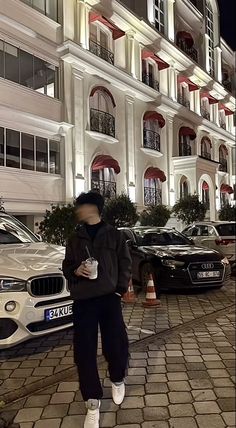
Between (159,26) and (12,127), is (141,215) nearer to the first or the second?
(12,127)

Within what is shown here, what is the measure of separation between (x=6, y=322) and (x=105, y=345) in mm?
1505

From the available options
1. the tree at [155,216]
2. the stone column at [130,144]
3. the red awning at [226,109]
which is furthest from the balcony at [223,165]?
the tree at [155,216]

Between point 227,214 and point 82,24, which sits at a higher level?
point 82,24

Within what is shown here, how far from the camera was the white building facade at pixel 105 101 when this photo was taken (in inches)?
589

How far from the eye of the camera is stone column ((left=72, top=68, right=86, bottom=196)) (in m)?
17.0

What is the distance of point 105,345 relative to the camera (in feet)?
10.6

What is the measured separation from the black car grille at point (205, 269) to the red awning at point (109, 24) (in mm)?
14110

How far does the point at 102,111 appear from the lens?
19062 millimetres

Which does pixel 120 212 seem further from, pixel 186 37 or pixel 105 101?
pixel 186 37

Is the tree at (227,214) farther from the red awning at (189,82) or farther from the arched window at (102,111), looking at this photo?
the arched window at (102,111)

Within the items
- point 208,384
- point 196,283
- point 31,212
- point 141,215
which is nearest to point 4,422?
point 208,384

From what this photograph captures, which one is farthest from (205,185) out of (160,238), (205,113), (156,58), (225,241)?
(160,238)

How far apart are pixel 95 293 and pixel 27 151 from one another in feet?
42.7

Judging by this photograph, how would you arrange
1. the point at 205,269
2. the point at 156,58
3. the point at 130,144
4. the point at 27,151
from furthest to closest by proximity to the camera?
the point at 156,58 < the point at 130,144 < the point at 27,151 < the point at 205,269
